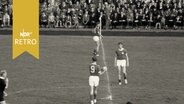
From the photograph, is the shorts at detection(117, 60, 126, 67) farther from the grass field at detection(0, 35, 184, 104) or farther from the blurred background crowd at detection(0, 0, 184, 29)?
the blurred background crowd at detection(0, 0, 184, 29)

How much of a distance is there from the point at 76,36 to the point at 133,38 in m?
5.86

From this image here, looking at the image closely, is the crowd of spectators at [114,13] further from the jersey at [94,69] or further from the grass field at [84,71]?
the jersey at [94,69]

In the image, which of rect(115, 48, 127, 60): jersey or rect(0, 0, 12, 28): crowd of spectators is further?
rect(0, 0, 12, 28): crowd of spectators

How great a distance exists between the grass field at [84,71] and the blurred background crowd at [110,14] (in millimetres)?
2696

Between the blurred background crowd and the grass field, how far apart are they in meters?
2.70

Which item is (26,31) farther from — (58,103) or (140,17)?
(140,17)

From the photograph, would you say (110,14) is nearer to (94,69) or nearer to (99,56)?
(99,56)

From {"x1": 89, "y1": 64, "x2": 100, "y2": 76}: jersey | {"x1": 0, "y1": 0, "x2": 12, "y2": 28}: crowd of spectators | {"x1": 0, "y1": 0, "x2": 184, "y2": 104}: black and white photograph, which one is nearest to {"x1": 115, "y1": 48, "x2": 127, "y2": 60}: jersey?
{"x1": 0, "y1": 0, "x2": 184, "y2": 104}: black and white photograph

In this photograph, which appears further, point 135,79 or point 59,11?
point 59,11

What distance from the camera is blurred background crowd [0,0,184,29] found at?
48531mm

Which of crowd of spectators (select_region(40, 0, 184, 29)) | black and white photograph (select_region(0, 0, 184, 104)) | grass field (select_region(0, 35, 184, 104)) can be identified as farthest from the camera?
crowd of spectators (select_region(40, 0, 184, 29))

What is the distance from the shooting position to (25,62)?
124 feet

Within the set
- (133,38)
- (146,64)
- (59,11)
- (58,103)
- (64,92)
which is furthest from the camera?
(59,11)

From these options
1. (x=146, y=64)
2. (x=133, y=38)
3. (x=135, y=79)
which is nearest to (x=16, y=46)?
(x=135, y=79)
